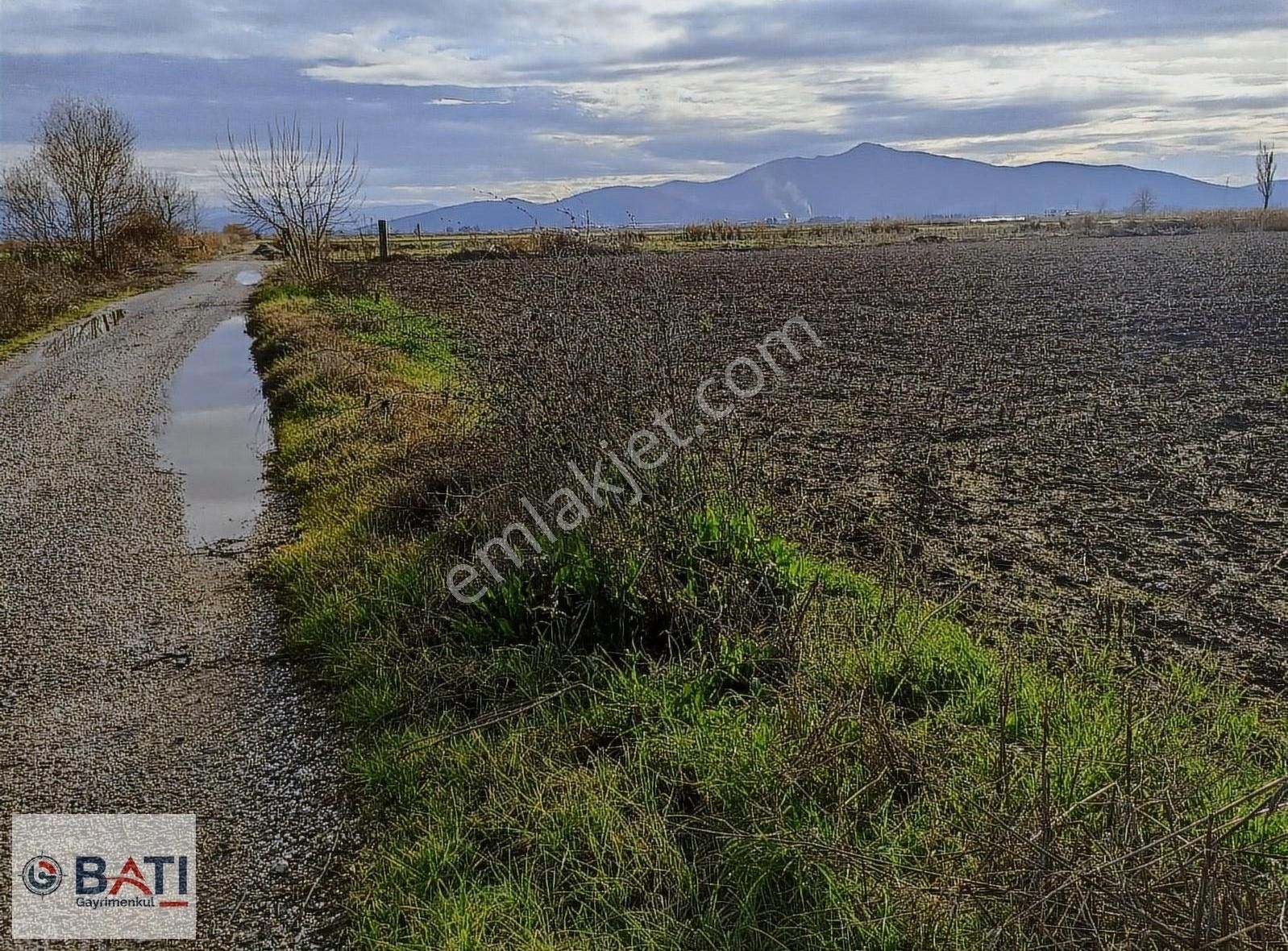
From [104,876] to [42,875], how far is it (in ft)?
0.68

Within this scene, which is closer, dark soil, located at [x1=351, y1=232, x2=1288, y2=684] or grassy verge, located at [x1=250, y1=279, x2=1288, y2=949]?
grassy verge, located at [x1=250, y1=279, x2=1288, y2=949]

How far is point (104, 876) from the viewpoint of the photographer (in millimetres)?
3502

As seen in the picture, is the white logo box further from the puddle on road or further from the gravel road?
the puddle on road

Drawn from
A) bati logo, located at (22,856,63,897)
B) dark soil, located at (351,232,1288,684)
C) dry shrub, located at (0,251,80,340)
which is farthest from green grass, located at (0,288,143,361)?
bati logo, located at (22,856,63,897)

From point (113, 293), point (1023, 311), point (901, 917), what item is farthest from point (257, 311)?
point (901, 917)

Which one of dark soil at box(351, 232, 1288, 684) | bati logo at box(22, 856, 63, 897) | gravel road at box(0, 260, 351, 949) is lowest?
bati logo at box(22, 856, 63, 897)

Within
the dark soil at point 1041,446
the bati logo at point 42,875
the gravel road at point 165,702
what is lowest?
the bati logo at point 42,875

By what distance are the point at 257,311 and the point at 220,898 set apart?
20.7 metres

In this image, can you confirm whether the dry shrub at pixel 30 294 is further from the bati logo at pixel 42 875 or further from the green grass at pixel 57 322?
the bati logo at pixel 42 875

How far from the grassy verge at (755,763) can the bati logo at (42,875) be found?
1.06 m

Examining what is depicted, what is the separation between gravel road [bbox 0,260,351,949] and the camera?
3.44 m

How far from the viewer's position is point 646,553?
15.3 feet

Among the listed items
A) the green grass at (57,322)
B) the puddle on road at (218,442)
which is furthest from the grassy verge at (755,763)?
the green grass at (57,322)

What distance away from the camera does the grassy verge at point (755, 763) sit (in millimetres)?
2617
